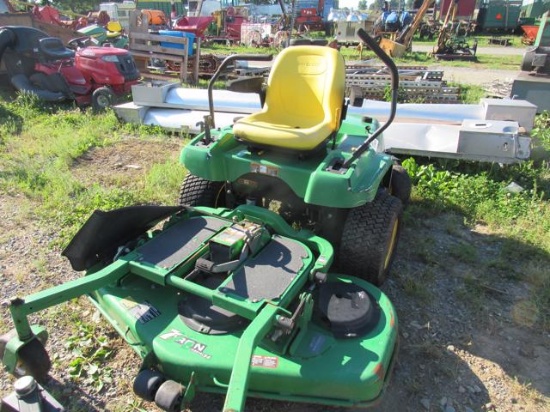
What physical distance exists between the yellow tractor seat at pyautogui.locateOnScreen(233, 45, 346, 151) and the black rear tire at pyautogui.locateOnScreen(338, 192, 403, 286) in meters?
0.53

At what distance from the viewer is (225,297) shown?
74.7 inches

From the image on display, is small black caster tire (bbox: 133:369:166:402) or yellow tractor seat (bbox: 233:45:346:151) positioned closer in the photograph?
small black caster tire (bbox: 133:369:166:402)

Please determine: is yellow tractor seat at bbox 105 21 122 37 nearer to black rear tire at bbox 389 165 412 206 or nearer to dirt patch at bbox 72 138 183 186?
dirt patch at bbox 72 138 183 186

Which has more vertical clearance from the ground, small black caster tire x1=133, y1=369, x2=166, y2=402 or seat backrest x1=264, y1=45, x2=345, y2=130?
seat backrest x1=264, y1=45, x2=345, y2=130

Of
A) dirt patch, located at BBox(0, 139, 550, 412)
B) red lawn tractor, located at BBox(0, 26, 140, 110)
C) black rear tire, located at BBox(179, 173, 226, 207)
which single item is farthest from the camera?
red lawn tractor, located at BBox(0, 26, 140, 110)

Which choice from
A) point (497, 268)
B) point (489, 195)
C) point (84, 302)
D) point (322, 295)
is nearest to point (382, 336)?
point (322, 295)

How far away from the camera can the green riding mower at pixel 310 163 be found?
7.82 feet

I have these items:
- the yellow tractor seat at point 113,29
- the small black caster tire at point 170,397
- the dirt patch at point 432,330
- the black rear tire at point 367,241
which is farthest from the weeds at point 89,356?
the yellow tractor seat at point 113,29

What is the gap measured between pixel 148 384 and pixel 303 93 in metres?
1.99

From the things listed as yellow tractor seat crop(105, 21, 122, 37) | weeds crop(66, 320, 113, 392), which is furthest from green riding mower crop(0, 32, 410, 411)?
yellow tractor seat crop(105, 21, 122, 37)

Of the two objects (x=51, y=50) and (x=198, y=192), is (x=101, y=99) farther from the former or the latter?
(x=198, y=192)

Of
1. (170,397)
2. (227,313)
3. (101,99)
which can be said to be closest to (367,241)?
(227,313)

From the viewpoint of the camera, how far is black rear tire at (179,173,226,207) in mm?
2949

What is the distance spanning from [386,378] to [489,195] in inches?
97.5
